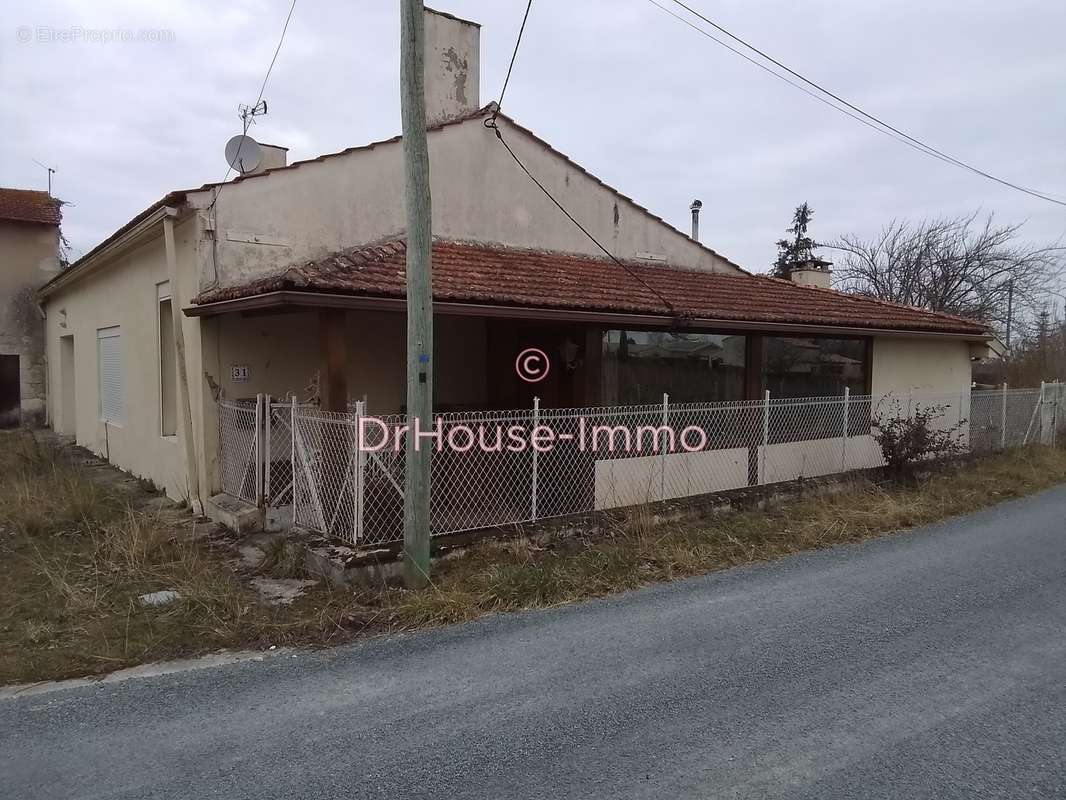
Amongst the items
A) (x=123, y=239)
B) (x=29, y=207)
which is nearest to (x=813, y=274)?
(x=123, y=239)

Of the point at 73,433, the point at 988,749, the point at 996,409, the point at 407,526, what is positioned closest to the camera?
the point at 988,749

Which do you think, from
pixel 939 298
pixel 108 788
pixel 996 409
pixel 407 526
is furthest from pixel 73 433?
pixel 939 298

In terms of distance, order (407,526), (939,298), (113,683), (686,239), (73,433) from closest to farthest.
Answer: (113,683), (407,526), (686,239), (73,433), (939,298)

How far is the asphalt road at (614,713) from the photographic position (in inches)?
112

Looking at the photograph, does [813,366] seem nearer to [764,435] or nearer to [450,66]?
[764,435]

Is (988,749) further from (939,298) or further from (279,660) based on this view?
(939,298)

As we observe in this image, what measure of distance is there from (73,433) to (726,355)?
13237 mm

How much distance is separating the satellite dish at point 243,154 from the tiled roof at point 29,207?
35.8 ft

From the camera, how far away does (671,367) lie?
9297 millimetres

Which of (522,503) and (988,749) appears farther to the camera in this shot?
(522,503)

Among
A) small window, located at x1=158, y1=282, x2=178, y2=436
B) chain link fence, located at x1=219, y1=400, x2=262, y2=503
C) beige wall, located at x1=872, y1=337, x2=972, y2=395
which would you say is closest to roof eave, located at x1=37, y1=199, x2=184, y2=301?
small window, located at x1=158, y1=282, x2=178, y2=436

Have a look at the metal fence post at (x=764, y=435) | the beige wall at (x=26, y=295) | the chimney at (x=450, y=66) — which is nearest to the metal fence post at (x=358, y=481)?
the metal fence post at (x=764, y=435)

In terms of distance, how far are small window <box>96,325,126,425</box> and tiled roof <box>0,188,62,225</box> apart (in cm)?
599

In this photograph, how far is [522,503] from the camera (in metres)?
6.80
